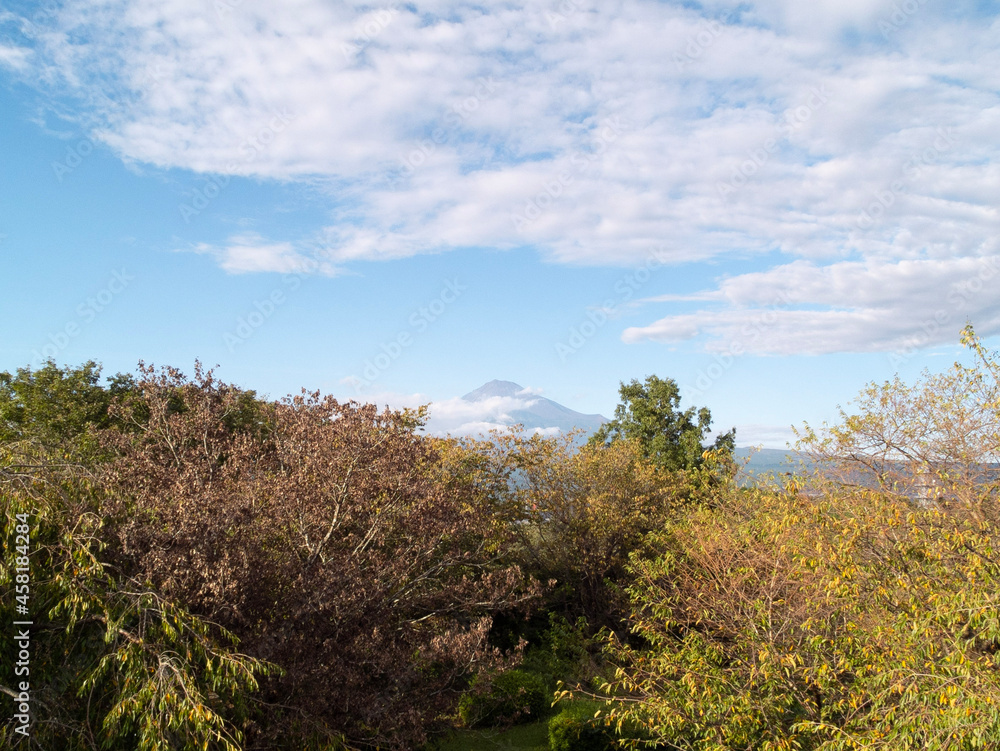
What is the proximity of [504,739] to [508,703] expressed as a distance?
3.28 ft

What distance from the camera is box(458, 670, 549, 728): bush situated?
15.0 meters

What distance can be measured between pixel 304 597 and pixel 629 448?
1597 cm

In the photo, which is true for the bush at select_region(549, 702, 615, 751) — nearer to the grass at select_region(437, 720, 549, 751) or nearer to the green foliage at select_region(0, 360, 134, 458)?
the grass at select_region(437, 720, 549, 751)

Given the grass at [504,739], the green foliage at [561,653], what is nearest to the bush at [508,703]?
the grass at [504,739]

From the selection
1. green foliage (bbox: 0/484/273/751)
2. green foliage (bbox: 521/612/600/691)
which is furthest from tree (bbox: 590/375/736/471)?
green foliage (bbox: 0/484/273/751)

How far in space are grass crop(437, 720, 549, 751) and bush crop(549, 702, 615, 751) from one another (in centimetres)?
83

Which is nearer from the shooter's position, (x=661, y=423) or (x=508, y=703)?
(x=508, y=703)

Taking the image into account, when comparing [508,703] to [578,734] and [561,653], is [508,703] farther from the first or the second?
[561,653]

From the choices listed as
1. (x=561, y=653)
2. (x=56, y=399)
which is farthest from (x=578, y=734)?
(x=56, y=399)

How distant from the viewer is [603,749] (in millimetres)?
13242

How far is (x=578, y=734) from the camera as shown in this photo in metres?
13.1

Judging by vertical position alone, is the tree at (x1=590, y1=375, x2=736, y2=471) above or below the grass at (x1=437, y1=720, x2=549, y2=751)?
above

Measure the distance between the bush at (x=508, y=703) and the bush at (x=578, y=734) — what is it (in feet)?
5.39

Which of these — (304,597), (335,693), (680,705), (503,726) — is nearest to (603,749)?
(503,726)
